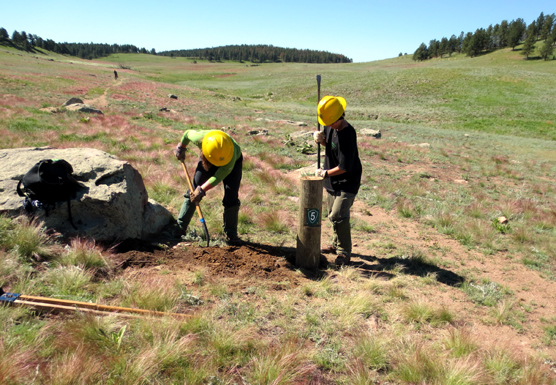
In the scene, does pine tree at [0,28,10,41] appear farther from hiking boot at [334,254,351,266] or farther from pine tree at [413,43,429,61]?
hiking boot at [334,254,351,266]

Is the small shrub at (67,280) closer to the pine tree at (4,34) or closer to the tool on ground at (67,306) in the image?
the tool on ground at (67,306)

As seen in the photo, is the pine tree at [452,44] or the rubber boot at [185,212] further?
the pine tree at [452,44]

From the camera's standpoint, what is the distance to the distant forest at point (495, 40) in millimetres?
85625

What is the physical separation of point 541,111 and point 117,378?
4114 cm

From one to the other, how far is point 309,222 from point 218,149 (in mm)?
1608

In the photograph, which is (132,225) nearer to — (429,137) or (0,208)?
(0,208)

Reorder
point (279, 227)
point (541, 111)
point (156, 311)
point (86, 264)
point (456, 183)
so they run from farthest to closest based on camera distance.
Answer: point (541, 111)
point (456, 183)
point (279, 227)
point (86, 264)
point (156, 311)

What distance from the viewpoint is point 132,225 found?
5031mm

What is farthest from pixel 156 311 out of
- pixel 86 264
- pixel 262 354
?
pixel 86 264

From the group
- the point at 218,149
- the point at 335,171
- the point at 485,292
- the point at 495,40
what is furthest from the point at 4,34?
the point at 495,40

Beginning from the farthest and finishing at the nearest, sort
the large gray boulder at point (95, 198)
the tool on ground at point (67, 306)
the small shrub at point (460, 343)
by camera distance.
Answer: the large gray boulder at point (95, 198) → the small shrub at point (460, 343) → the tool on ground at point (67, 306)

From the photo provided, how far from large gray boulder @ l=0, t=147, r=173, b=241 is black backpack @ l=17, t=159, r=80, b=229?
12 cm

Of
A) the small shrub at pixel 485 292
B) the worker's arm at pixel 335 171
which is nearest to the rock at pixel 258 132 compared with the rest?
the worker's arm at pixel 335 171

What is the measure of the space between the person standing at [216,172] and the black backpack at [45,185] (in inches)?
63.3
